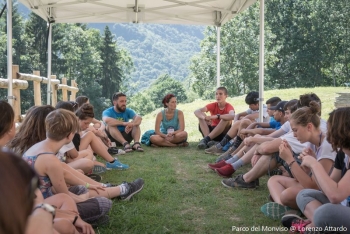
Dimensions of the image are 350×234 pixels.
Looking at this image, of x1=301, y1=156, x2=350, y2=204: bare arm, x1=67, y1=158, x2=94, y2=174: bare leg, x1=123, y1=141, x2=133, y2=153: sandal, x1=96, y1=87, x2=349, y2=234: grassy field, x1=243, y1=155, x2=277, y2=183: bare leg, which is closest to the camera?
x1=301, y1=156, x2=350, y2=204: bare arm

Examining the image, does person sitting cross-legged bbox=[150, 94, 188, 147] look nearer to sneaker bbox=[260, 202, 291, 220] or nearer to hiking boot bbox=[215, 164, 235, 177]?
hiking boot bbox=[215, 164, 235, 177]

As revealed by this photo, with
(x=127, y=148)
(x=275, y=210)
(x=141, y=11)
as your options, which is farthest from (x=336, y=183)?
(x=141, y=11)

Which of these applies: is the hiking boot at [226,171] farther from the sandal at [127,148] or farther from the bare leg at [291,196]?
the sandal at [127,148]

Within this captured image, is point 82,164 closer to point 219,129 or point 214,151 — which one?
point 214,151

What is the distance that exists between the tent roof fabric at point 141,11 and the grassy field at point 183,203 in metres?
3.19

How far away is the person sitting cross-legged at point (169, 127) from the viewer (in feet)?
23.6

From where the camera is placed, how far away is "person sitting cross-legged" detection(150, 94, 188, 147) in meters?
7.21

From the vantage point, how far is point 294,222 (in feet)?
9.10

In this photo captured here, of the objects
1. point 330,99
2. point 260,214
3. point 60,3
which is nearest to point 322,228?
point 260,214

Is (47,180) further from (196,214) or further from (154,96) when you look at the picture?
(154,96)

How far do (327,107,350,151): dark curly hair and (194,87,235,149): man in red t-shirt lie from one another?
4.51 meters

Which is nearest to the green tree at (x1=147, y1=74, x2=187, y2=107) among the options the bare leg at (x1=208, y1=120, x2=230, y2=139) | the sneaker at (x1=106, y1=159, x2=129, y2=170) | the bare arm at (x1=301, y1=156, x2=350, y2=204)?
the bare leg at (x1=208, y1=120, x2=230, y2=139)

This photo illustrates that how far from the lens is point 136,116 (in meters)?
7.21

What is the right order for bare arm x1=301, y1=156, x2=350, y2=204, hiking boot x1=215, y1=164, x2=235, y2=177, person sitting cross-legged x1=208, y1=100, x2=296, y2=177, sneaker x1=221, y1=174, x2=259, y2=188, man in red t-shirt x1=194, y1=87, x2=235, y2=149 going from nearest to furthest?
bare arm x1=301, y1=156, x2=350, y2=204, sneaker x1=221, y1=174, x2=259, y2=188, person sitting cross-legged x1=208, y1=100, x2=296, y2=177, hiking boot x1=215, y1=164, x2=235, y2=177, man in red t-shirt x1=194, y1=87, x2=235, y2=149
